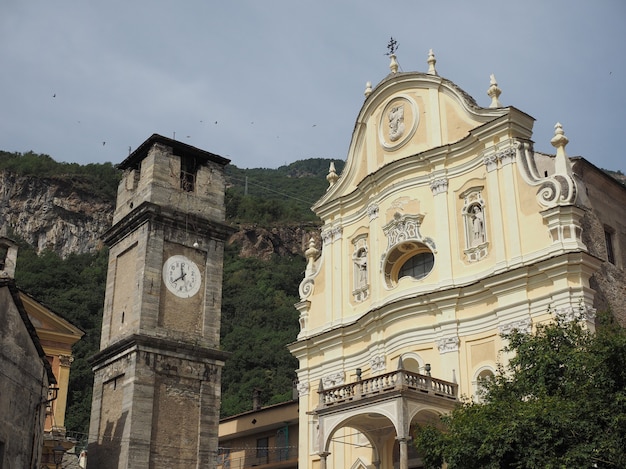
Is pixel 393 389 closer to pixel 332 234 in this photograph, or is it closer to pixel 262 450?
pixel 332 234

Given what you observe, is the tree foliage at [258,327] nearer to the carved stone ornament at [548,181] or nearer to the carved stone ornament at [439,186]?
the carved stone ornament at [439,186]

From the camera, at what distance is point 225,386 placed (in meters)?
57.6

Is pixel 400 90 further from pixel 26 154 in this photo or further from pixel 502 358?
pixel 26 154

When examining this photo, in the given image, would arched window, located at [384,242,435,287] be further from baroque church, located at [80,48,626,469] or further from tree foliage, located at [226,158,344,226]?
tree foliage, located at [226,158,344,226]

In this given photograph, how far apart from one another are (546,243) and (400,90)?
329 inches

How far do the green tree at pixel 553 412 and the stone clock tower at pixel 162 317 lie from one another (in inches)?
411

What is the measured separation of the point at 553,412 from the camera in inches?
628

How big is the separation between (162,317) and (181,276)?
170 centimetres

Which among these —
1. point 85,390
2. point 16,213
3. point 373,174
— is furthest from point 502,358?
point 16,213

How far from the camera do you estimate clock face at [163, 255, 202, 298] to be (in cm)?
2795

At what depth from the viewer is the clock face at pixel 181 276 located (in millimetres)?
27953

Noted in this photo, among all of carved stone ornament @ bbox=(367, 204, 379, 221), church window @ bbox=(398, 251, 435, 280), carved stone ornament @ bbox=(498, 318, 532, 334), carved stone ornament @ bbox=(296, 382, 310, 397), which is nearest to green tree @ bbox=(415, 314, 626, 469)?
carved stone ornament @ bbox=(498, 318, 532, 334)

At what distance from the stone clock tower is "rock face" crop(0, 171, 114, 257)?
54.9 metres

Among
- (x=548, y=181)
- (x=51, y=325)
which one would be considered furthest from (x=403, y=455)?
(x=51, y=325)
